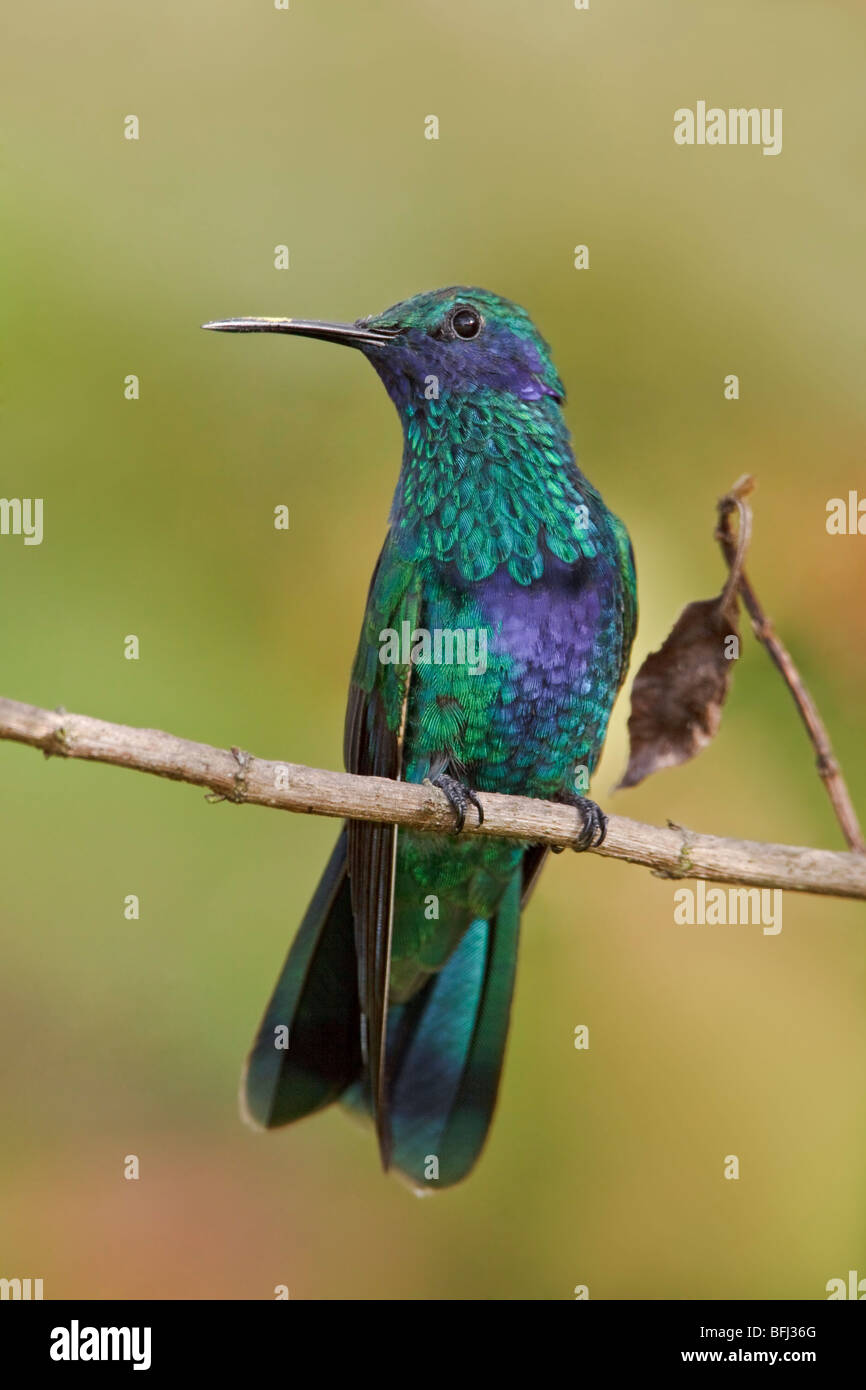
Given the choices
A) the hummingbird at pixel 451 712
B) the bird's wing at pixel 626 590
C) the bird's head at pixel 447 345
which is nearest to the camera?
the hummingbird at pixel 451 712

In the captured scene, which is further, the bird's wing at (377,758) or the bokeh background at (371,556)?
the bokeh background at (371,556)

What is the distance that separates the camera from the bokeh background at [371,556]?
3949 mm

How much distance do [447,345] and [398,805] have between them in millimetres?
1529

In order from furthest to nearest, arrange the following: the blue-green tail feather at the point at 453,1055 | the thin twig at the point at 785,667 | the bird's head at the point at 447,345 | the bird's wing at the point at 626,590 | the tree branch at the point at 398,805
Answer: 1. the blue-green tail feather at the point at 453,1055
2. the bird's wing at the point at 626,590
3. the bird's head at the point at 447,345
4. the thin twig at the point at 785,667
5. the tree branch at the point at 398,805

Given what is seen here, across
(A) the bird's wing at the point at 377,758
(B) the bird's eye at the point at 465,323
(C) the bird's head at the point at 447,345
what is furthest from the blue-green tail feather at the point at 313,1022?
(B) the bird's eye at the point at 465,323

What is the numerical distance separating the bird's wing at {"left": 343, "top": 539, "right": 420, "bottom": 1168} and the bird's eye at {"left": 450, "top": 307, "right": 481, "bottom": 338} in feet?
2.02

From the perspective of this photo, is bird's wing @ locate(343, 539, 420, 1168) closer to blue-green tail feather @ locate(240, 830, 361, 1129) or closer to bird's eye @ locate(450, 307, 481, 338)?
blue-green tail feather @ locate(240, 830, 361, 1129)

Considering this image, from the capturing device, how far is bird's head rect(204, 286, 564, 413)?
362 centimetres

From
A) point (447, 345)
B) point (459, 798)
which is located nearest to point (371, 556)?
point (447, 345)

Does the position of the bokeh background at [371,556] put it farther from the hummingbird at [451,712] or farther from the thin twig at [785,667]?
the thin twig at [785,667]

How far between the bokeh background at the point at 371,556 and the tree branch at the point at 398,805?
831 millimetres

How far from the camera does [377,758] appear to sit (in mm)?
3482

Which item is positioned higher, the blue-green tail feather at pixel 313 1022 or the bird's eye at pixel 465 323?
the bird's eye at pixel 465 323

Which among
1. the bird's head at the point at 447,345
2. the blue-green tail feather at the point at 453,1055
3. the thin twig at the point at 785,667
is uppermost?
the bird's head at the point at 447,345
